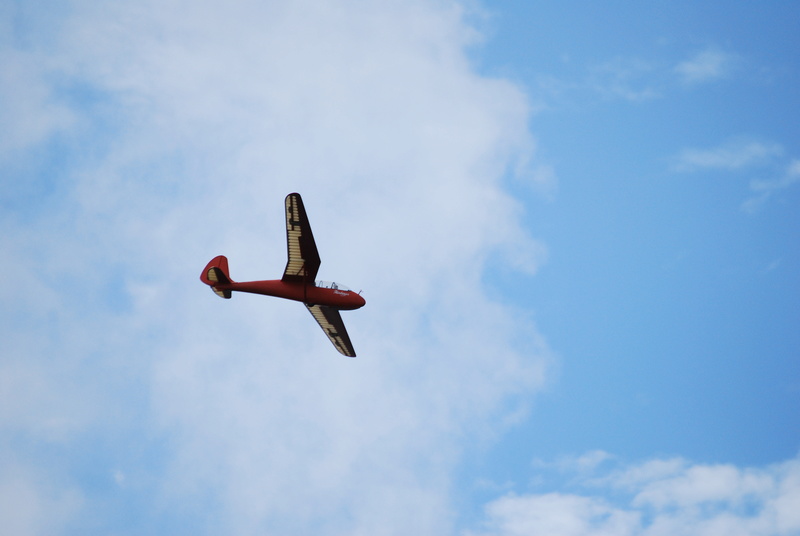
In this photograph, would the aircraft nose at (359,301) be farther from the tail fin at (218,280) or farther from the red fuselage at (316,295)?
the tail fin at (218,280)

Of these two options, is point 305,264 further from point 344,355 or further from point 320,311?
point 344,355

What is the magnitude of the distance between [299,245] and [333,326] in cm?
821

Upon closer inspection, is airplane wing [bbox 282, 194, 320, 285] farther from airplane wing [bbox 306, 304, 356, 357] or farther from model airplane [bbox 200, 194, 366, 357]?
airplane wing [bbox 306, 304, 356, 357]

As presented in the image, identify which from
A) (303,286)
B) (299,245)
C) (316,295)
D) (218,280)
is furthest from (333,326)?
(218,280)

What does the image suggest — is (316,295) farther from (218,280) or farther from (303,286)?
(218,280)

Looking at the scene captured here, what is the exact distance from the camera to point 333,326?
185ft

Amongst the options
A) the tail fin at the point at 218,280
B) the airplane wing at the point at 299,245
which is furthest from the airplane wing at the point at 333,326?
the tail fin at the point at 218,280

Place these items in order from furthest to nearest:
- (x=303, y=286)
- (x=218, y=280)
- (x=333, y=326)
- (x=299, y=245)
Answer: (x=218, y=280), (x=333, y=326), (x=303, y=286), (x=299, y=245)

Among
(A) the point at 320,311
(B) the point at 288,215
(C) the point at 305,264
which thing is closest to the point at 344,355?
(A) the point at 320,311

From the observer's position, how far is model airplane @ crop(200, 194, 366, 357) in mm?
50625

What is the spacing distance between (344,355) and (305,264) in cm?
959

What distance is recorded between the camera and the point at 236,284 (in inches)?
2218

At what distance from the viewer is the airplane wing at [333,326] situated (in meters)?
55.5

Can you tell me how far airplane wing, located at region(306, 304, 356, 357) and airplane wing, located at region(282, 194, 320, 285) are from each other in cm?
278
